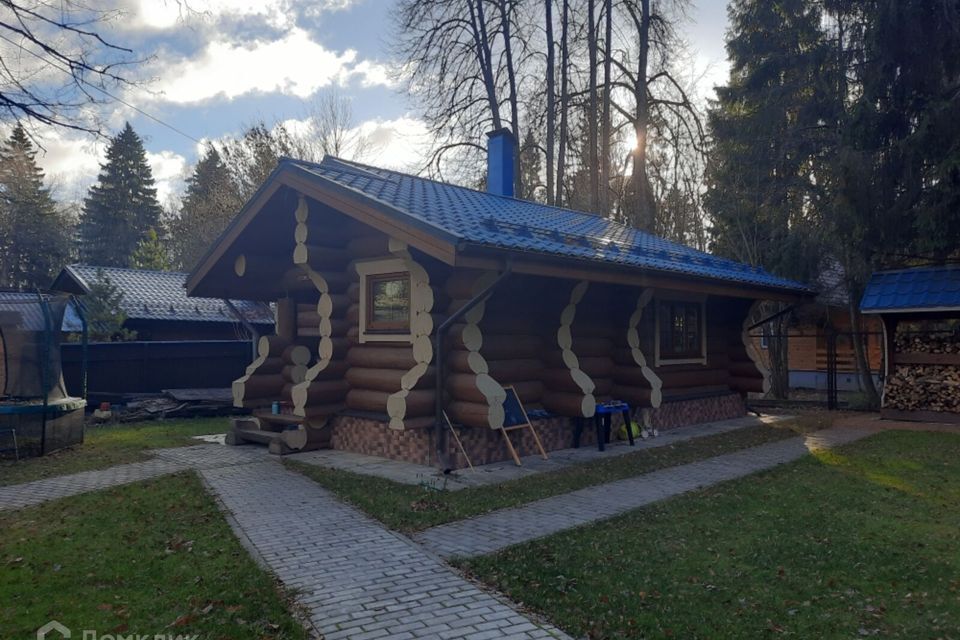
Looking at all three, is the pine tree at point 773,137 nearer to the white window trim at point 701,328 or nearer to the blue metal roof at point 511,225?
the white window trim at point 701,328

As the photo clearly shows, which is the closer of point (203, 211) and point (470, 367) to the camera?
point (470, 367)

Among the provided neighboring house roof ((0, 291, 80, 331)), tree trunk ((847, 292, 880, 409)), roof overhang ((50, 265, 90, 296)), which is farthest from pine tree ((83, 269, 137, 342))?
tree trunk ((847, 292, 880, 409))

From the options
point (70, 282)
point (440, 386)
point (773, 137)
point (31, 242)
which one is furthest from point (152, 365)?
point (31, 242)

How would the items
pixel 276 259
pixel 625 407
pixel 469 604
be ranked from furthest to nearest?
1. pixel 276 259
2. pixel 625 407
3. pixel 469 604

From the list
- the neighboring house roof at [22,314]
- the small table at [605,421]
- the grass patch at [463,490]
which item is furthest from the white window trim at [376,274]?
the neighboring house roof at [22,314]

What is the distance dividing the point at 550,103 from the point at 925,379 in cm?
1272

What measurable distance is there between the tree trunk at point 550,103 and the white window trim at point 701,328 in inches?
348

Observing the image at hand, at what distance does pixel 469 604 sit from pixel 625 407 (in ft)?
20.2

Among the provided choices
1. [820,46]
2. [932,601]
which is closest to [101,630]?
[932,601]

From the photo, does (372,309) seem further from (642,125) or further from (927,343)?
(642,125)

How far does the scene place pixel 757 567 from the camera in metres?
4.77

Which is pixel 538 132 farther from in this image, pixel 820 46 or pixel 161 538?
pixel 161 538

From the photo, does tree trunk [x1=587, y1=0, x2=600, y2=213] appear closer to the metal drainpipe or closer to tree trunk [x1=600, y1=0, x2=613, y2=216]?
tree trunk [x1=600, y1=0, x2=613, y2=216]

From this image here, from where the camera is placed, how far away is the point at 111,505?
657 cm
